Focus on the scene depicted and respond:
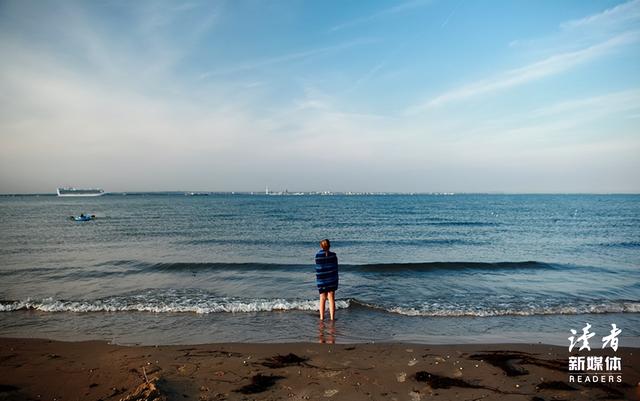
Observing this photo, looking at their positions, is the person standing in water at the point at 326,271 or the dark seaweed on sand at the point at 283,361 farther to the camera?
the person standing in water at the point at 326,271


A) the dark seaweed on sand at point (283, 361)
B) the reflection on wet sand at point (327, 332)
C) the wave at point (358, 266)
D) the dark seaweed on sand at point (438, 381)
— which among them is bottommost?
the wave at point (358, 266)

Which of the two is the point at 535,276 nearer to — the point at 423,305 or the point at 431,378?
the point at 423,305

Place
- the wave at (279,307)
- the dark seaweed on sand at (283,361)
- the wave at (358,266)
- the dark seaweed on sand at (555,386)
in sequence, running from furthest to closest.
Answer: the wave at (358,266) → the wave at (279,307) → the dark seaweed on sand at (283,361) → the dark seaweed on sand at (555,386)

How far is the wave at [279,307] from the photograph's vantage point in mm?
10258

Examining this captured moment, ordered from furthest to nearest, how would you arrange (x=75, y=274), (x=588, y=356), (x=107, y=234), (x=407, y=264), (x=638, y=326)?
1. (x=107, y=234)
2. (x=407, y=264)
3. (x=75, y=274)
4. (x=638, y=326)
5. (x=588, y=356)

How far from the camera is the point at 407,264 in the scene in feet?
58.2

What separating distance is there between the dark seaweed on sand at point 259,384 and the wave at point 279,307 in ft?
15.5

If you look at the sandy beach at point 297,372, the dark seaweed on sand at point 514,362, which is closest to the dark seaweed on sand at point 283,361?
Answer: the sandy beach at point 297,372

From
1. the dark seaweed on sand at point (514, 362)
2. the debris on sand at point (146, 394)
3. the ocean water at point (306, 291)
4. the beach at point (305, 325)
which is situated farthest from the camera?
the ocean water at point (306, 291)

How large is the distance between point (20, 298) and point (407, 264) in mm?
15685

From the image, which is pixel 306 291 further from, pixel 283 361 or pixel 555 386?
pixel 555 386

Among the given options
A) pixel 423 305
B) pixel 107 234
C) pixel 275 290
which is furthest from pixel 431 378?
pixel 107 234

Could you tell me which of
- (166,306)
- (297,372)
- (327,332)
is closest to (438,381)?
(297,372)

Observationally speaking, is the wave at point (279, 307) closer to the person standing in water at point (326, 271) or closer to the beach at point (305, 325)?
the beach at point (305, 325)
